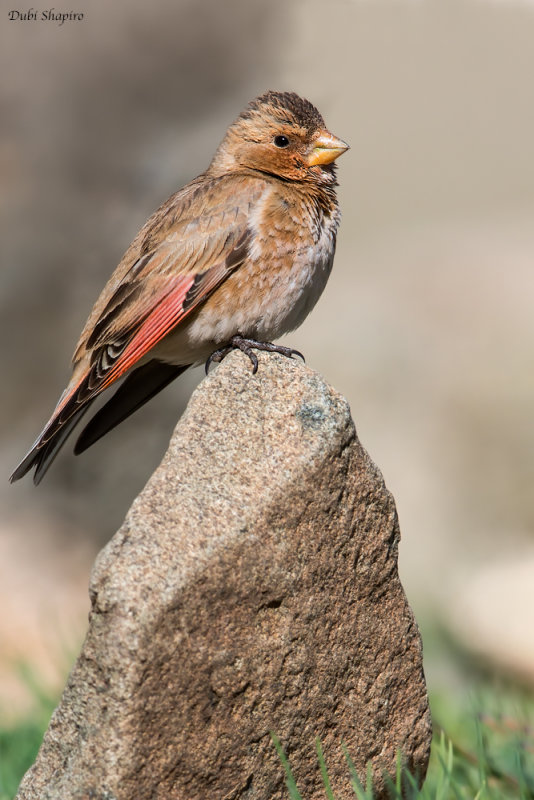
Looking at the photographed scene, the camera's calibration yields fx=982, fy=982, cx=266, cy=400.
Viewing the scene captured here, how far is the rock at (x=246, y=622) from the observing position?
2777 mm

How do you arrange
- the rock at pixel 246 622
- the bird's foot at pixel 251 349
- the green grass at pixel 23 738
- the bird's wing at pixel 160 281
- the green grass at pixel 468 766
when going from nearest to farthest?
the rock at pixel 246 622, the green grass at pixel 468 766, the bird's foot at pixel 251 349, the bird's wing at pixel 160 281, the green grass at pixel 23 738

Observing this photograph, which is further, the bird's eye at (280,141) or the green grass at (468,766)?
the bird's eye at (280,141)

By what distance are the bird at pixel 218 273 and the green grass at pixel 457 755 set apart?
167cm

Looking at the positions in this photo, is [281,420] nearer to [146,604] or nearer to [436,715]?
[146,604]

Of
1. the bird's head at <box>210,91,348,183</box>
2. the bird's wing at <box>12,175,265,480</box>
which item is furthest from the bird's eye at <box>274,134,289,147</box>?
the bird's wing at <box>12,175,265,480</box>

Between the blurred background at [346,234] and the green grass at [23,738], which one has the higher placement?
the blurred background at [346,234]

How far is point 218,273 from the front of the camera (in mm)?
4199

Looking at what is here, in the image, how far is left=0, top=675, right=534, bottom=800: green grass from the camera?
127 inches

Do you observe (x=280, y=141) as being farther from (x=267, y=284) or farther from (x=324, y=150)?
(x=267, y=284)

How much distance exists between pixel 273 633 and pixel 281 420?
0.68 m

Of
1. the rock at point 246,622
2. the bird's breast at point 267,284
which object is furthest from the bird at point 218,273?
the rock at point 246,622

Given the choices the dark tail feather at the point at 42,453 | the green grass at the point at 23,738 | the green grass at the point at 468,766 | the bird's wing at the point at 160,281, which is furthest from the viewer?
the green grass at the point at 23,738

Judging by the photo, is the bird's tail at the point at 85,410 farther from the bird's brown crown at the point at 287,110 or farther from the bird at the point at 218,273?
the bird's brown crown at the point at 287,110

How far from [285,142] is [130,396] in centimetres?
139
